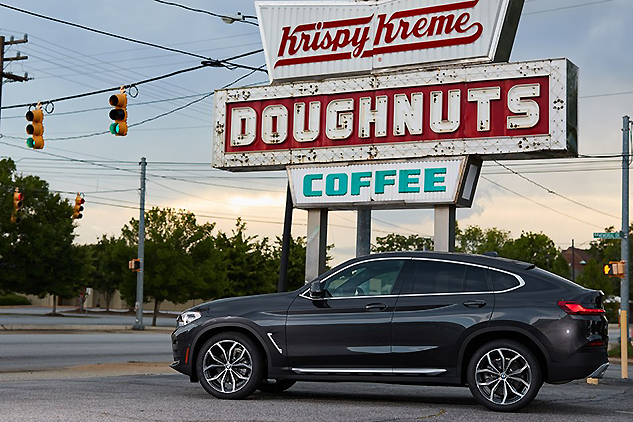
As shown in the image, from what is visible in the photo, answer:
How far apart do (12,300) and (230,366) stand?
283 ft

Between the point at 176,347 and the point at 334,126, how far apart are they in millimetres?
7049

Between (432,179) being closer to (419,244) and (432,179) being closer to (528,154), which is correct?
(528,154)

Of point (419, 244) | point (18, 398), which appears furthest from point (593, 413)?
point (419, 244)

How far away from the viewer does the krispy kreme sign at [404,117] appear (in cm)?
1433

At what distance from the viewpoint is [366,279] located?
31.5 ft

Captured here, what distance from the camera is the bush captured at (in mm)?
88113

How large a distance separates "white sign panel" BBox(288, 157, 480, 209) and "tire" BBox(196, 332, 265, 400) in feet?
19.8

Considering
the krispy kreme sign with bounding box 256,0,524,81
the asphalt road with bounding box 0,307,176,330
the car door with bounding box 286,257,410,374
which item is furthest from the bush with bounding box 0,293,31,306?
the car door with bounding box 286,257,410,374

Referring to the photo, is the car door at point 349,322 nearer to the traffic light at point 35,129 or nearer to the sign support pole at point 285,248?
the sign support pole at point 285,248

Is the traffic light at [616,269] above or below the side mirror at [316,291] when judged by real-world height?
above

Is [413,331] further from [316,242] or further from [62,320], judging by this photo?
[62,320]

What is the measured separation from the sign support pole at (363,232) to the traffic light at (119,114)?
7.56m

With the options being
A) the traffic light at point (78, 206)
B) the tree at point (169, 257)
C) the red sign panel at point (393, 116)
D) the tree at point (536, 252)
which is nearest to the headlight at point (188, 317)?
the red sign panel at point (393, 116)

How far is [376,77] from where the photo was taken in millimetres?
15734
